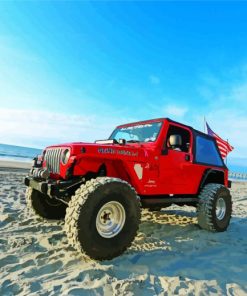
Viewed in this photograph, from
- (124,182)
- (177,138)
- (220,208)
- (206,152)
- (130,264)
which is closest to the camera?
(130,264)

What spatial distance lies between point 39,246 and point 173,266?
207 cm

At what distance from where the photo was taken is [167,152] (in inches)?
221

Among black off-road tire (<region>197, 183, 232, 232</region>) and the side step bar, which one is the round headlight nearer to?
the side step bar

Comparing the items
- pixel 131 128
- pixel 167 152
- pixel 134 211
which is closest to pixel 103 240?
pixel 134 211

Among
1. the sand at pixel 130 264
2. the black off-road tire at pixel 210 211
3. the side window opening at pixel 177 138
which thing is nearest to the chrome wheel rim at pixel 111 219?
the sand at pixel 130 264

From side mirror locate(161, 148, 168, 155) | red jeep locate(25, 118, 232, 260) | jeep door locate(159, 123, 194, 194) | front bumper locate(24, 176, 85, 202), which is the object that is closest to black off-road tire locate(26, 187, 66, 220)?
red jeep locate(25, 118, 232, 260)

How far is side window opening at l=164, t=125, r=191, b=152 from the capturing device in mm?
5344

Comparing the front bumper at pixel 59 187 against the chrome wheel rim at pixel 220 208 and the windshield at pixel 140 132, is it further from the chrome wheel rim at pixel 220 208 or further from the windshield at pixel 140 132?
the chrome wheel rim at pixel 220 208

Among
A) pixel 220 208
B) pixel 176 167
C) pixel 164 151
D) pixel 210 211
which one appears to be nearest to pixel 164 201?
pixel 176 167

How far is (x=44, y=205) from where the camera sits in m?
5.99

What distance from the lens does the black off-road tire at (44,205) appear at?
584cm

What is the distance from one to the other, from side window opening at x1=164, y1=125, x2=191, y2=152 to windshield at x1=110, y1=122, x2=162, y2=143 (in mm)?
287

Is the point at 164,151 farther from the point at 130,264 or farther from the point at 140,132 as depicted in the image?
the point at 130,264

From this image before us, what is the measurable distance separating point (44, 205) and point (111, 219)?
7.26 feet
